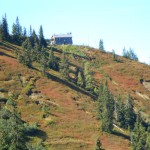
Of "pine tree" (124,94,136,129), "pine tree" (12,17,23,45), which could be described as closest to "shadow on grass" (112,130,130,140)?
"pine tree" (124,94,136,129)

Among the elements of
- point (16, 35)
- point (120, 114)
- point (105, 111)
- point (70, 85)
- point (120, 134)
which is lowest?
point (120, 134)

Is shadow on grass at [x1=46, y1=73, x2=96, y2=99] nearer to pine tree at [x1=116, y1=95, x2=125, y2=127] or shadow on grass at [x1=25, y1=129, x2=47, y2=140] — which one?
pine tree at [x1=116, y1=95, x2=125, y2=127]

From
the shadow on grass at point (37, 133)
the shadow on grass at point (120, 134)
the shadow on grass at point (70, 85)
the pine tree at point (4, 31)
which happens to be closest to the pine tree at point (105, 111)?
the shadow on grass at point (120, 134)

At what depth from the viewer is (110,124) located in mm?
109438

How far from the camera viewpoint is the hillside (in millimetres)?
100062

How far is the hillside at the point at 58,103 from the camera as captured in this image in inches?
3939

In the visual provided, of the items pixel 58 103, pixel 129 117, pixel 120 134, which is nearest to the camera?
pixel 120 134

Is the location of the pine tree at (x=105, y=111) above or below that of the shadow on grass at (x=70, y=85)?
below

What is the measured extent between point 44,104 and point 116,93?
49.4 m

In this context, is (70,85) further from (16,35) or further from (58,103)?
(16,35)

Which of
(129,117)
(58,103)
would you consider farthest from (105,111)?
(58,103)

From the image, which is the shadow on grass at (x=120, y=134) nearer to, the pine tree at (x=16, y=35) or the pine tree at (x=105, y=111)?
the pine tree at (x=105, y=111)

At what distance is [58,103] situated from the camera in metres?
121

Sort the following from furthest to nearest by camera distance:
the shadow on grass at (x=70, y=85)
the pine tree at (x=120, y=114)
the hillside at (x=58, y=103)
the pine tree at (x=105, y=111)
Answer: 1. the shadow on grass at (x=70, y=85)
2. the pine tree at (x=120, y=114)
3. the pine tree at (x=105, y=111)
4. the hillside at (x=58, y=103)
